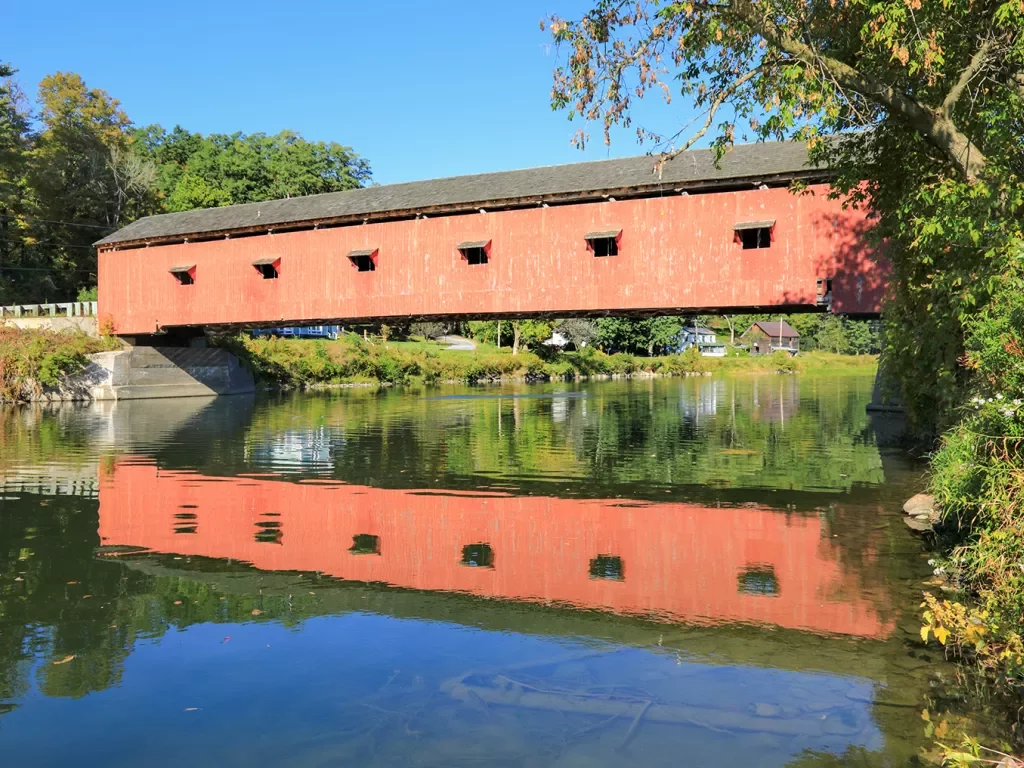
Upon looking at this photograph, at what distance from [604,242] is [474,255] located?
3.69 meters

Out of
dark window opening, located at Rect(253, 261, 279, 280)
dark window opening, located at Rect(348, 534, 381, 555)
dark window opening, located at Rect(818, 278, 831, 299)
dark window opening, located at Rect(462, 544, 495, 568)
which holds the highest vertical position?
dark window opening, located at Rect(253, 261, 279, 280)

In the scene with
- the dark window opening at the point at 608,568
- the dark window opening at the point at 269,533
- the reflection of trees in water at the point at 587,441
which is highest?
the reflection of trees in water at the point at 587,441

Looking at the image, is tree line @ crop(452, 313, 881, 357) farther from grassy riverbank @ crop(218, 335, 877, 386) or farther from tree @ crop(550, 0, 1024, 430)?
tree @ crop(550, 0, 1024, 430)

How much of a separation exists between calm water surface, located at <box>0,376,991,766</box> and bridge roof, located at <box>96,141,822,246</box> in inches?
341

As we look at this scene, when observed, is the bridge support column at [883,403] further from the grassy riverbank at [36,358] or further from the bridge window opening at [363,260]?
the grassy riverbank at [36,358]

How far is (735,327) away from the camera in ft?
350

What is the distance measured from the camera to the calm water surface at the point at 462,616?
172 inches

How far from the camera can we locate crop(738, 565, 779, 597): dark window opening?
22.6 ft

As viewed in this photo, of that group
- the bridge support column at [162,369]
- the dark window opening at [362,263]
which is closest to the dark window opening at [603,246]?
the dark window opening at [362,263]

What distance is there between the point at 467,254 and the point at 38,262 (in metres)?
36.0


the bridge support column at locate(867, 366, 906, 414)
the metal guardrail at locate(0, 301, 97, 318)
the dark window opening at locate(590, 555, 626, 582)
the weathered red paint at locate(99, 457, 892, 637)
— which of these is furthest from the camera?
the metal guardrail at locate(0, 301, 97, 318)

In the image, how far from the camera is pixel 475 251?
23047mm

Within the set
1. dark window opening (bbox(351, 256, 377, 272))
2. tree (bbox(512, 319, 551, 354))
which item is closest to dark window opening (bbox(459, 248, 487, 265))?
dark window opening (bbox(351, 256, 377, 272))

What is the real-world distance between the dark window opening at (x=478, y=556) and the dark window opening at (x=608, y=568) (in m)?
0.95
